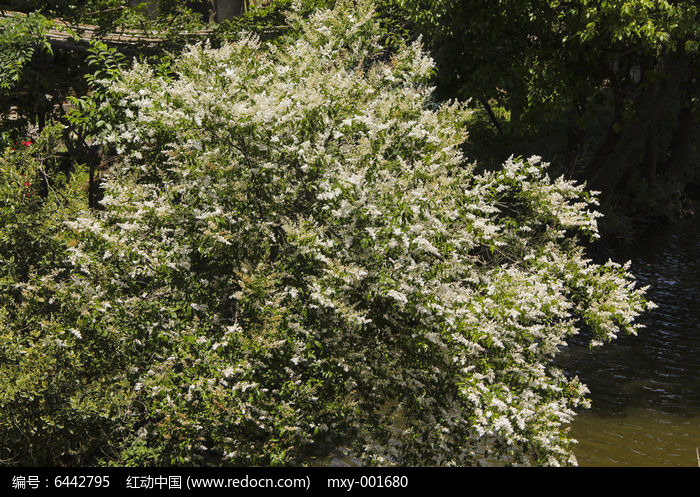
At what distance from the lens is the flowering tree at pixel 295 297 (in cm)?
841

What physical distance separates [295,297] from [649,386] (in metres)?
9.28

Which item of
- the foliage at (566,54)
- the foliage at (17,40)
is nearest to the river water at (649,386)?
the foliage at (566,54)

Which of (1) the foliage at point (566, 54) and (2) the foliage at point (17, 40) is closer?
(2) the foliage at point (17, 40)

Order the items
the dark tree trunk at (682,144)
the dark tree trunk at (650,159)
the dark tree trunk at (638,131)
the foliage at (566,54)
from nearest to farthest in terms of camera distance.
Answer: the foliage at (566,54) < the dark tree trunk at (638,131) < the dark tree trunk at (650,159) < the dark tree trunk at (682,144)

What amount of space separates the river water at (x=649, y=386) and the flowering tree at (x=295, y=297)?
3.43 meters

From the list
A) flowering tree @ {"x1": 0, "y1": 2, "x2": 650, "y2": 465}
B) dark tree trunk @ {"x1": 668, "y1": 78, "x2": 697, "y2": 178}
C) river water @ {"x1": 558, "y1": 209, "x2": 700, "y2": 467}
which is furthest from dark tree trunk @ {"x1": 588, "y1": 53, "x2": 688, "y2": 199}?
flowering tree @ {"x1": 0, "y1": 2, "x2": 650, "y2": 465}

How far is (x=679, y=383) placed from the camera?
15000 millimetres

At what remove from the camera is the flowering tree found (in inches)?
331

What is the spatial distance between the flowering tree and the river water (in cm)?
343

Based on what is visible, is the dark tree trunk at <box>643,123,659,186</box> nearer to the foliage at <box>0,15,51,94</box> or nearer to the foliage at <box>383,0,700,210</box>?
the foliage at <box>383,0,700,210</box>

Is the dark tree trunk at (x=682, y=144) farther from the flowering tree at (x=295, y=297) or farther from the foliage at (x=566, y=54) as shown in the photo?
the flowering tree at (x=295, y=297)

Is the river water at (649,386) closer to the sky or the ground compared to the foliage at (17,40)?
closer to the ground

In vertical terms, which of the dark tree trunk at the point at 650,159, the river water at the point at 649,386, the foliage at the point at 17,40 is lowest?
the river water at the point at 649,386
